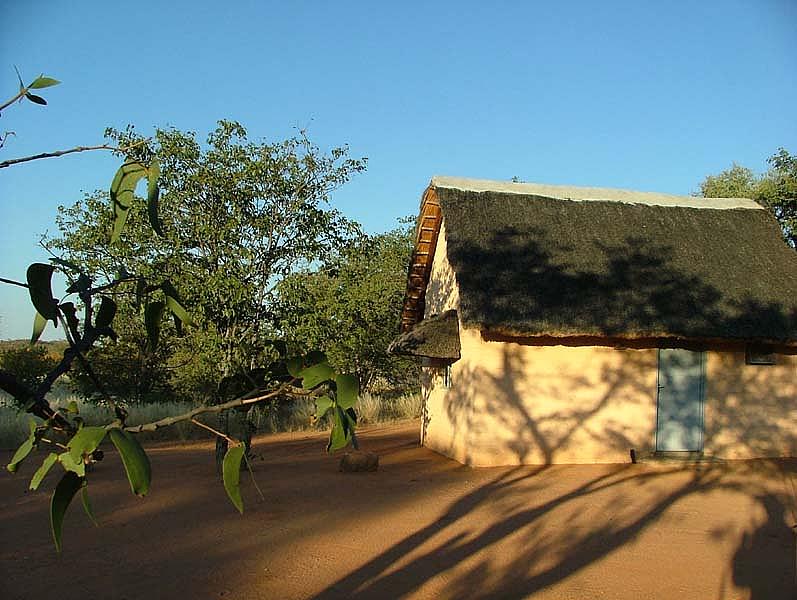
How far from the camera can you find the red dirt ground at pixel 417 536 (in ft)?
18.0

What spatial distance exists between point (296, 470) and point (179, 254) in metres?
6.55

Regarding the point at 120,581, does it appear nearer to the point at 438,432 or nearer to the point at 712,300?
the point at 438,432

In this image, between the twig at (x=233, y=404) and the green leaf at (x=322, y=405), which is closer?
the green leaf at (x=322, y=405)

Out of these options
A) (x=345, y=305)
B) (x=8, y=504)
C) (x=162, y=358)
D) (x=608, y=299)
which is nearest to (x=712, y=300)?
(x=608, y=299)

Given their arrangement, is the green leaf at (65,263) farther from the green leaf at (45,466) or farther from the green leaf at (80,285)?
the green leaf at (45,466)

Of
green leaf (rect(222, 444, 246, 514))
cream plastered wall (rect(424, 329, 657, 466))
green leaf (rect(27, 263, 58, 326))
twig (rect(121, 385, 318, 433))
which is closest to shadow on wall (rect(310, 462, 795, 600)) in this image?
cream plastered wall (rect(424, 329, 657, 466))

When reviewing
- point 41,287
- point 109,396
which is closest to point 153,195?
point 41,287

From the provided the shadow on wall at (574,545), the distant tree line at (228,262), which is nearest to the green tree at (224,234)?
the distant tree line at (228,262)

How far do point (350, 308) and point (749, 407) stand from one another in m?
8.55

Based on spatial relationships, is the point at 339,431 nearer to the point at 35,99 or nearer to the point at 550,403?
the point at 35,99

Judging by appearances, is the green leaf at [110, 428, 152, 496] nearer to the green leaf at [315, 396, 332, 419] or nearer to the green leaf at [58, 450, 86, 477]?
the green leaf at [58, 450, 86, 477]

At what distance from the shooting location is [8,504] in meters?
8.16

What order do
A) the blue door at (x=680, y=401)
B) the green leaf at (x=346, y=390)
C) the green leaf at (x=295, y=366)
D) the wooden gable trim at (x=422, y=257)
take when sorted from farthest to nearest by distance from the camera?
the wooden gable trim at (x=422, y=257)
the blue door at (x=680, y=401)
the green leaf at (x=295, y=366)
the green leaf at (x=346, y=390)

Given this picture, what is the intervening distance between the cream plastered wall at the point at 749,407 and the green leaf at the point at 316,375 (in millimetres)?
11462
